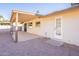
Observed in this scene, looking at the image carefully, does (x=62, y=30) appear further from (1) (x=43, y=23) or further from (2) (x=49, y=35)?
(1) (x=43, y=23)

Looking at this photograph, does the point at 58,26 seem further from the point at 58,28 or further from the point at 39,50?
the point at 39,50

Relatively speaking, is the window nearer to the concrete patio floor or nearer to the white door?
the white door

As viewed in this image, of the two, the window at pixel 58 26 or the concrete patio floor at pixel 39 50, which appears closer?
the concrete patio floor at pixel 39 50

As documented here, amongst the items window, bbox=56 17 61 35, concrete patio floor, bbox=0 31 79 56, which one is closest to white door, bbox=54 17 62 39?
window, bbox=56 17 61 35

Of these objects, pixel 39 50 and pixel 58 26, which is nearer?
pixel 39 50

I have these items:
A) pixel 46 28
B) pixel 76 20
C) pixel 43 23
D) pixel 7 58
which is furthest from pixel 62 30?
pixel 7 58

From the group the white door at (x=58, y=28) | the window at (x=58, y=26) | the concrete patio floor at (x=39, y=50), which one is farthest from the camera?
the window at (x=58, y=26)

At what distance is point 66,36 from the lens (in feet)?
33.2

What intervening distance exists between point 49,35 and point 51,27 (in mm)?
875

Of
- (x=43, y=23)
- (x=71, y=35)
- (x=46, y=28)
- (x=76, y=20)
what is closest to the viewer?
(x=76, y=20)

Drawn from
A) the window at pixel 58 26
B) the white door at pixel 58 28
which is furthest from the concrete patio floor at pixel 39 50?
the window at pixel 58 26

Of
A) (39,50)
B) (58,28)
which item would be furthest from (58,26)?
(39,50)

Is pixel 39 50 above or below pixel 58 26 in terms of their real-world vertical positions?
below

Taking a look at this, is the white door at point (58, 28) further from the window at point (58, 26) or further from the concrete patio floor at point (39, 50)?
the concrete patio floor at point (39, 50)
